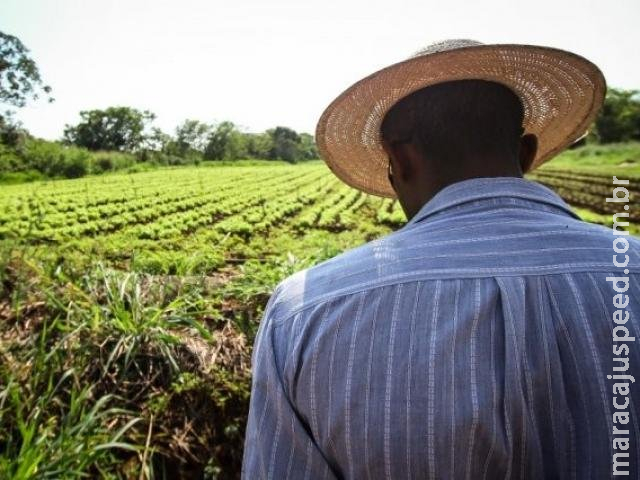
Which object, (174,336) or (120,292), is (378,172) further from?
(120,292)

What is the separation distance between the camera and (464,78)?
3.45 ft

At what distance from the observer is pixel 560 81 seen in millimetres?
1311

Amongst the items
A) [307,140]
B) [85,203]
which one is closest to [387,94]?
[85,203]

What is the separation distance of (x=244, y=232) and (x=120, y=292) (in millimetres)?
1319

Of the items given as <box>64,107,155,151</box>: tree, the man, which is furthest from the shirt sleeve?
<box>64,107,155,151</box>: tree

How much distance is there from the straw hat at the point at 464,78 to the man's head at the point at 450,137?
105 millimetres

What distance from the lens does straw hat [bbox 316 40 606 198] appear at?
1079 mm

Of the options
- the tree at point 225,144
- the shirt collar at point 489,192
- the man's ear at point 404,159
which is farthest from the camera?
the tree at point 225,144

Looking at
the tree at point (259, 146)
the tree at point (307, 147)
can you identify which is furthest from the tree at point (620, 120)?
the tree at point (259, 146)

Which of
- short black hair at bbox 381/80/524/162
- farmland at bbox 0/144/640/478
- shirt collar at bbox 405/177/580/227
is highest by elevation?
short black hair at bbox 381/80/524/162

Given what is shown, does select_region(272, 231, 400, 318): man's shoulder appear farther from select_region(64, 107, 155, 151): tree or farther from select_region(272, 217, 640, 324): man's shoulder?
select_region(64, 107, 155, 151): tree

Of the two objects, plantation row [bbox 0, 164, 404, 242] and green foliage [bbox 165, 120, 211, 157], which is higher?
green foliage [bbox 165, 120, 211, 157]

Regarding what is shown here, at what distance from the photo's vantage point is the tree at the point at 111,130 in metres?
4.26

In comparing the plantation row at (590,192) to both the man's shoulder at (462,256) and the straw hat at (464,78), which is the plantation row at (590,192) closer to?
the straw hat at (464,78)
